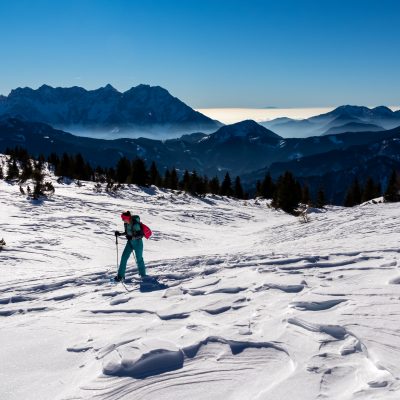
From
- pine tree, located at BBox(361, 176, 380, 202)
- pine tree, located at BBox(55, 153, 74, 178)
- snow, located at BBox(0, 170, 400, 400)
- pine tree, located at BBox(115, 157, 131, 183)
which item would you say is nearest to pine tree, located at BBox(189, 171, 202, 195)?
pine tree, located at BBox(115, 157, 131, 183)

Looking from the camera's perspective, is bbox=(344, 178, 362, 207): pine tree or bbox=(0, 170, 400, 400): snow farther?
bbox=(344, 178, 362, 207): pine tree

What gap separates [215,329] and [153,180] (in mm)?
52102

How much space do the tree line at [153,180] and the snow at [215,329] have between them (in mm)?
17208

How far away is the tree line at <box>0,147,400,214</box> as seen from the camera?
31.2 metres

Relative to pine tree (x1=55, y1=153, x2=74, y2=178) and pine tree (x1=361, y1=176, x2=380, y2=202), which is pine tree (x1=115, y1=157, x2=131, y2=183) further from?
pine tree (x1=361, y1=176, x2=380, y2=202)

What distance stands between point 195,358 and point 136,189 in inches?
1182

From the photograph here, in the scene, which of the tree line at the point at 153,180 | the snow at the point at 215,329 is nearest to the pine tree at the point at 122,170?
the tree line at the point at 153,180

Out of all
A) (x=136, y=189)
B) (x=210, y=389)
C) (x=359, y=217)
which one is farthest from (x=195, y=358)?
(x=136, y=189)

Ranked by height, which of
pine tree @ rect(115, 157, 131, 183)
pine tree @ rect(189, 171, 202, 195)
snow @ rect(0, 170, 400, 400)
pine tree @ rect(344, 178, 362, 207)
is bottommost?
pine tree @ rect(344, 178, 362, 207)

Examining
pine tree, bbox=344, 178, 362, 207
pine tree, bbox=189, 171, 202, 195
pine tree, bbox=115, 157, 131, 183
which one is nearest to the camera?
pine tree, bbox=189, 171, 202, 195

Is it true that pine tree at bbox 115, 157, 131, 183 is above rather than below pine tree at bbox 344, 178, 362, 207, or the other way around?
above

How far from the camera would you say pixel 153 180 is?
56406 millimetres

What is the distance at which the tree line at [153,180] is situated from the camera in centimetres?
3120

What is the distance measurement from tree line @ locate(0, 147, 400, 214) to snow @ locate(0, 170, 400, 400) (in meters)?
17.2
